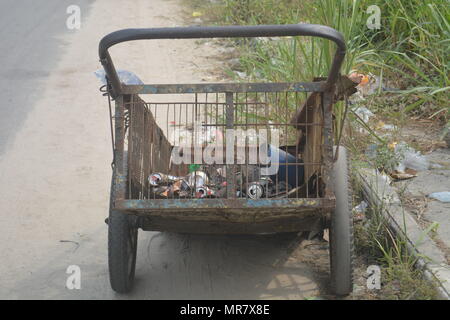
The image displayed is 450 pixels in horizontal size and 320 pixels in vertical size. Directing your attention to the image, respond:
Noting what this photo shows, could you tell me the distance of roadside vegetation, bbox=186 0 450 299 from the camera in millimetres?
3664

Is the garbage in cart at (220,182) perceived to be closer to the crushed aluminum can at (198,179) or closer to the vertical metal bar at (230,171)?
the crushed aluminum can at (198,179)

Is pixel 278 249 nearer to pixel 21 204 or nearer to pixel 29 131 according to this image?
pixel 21 204

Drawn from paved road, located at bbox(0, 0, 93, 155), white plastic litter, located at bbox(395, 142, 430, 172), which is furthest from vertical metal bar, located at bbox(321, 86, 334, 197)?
paved road, located at bbox(0, 0, 93, 155)

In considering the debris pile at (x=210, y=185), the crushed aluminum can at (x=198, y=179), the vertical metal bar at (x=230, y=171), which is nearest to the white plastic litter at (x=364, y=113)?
the debris pile at (x=210, y=185)

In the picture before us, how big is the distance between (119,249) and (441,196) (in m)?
2.03

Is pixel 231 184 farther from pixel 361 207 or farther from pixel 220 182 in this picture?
pixel 361 207

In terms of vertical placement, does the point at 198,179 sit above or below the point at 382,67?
below

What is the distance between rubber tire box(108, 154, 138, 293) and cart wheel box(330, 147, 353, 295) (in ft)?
3.15

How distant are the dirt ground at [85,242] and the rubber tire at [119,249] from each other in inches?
5.5

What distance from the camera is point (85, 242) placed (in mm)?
3822

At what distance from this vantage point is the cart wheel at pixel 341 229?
2.99m

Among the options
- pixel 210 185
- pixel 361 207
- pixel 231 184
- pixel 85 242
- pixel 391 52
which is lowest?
pixel 85 242

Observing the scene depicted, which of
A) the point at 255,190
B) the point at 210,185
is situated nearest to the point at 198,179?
the point at 210,185

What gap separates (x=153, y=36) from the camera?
260 centimetres
